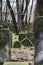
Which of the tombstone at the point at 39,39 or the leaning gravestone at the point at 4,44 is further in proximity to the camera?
the leaning gravestone at the point at 4,44

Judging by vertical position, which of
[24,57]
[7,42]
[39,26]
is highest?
[39,26]

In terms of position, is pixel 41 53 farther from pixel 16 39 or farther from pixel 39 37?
pixel 16 39

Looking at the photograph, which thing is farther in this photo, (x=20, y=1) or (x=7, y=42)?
(x=20, y=1)

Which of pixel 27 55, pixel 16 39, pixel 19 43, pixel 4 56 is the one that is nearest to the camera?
pixel 4 56

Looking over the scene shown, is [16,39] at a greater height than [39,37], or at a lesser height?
lesser

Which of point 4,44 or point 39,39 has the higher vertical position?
point 39,39

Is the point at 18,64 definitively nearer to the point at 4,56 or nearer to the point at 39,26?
the point at 39,26

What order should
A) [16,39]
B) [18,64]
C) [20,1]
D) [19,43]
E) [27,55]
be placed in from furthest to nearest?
[20,1] → [16,39] → [19,43] → [27,55] → [18,64]

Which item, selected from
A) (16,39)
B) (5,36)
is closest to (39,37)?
(5,36)

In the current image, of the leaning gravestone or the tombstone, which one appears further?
the leaning gravestone

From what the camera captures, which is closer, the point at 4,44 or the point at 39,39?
the point at 39,39
